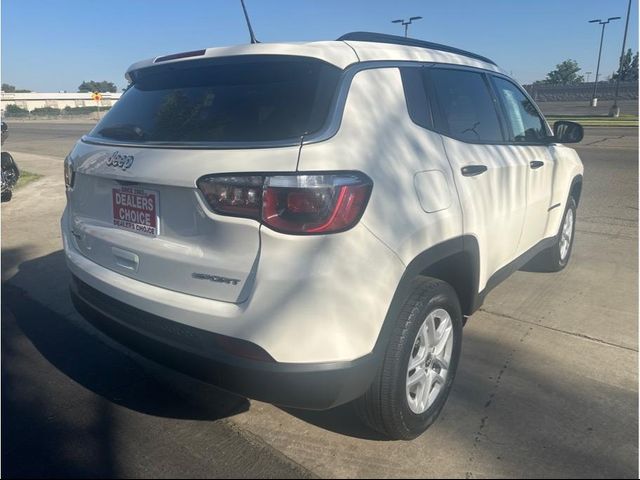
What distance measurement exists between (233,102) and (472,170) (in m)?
1.31

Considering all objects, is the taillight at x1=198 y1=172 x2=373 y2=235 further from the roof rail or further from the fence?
the fence

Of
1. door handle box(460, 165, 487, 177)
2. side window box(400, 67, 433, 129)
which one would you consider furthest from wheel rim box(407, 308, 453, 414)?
side window box(400, 67, 433, 129)

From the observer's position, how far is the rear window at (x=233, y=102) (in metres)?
2.15

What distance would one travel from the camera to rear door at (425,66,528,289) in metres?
2.73

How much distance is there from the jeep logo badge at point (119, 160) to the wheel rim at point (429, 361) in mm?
1557

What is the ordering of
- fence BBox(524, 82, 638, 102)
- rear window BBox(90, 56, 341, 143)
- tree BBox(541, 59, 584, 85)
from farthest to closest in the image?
tree BBox(541, 59, 584, 85) → fence BBox(524, 82, 638, 102) → rear window BBox(90, 56, 341, 143)

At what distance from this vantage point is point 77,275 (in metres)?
2.81

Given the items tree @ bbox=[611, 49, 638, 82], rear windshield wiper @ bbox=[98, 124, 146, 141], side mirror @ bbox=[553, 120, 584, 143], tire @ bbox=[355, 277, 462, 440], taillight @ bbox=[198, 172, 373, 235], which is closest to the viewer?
taillight @ bbox=[198, 172, 373, 235]

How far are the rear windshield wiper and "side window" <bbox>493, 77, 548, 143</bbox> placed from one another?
7.98 feet

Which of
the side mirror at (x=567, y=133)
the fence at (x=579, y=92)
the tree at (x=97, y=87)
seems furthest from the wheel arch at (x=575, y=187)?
the tree at (x=97, y=87)

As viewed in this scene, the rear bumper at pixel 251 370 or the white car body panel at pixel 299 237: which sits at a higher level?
the white car body panel at pixel 299 237

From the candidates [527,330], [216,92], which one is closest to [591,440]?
[527,330]

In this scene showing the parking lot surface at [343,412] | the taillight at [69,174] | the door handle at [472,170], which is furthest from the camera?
the taillight at [69,174]

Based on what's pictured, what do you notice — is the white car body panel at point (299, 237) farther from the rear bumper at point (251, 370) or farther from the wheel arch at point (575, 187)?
the wheel arch at point (575, 187)
